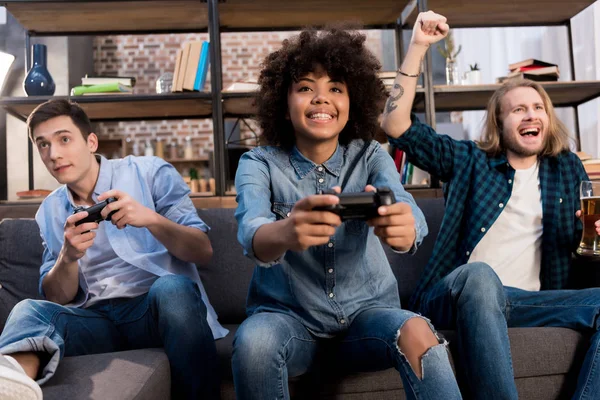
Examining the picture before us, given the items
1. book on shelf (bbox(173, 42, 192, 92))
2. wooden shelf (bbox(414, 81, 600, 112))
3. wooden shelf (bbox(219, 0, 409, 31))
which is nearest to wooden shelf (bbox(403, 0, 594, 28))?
wooden shelf (bbox(219, 0, 409, 31))

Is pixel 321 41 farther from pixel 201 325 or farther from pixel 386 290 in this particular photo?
pixel 201 325

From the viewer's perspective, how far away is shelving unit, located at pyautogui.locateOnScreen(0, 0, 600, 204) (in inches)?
110

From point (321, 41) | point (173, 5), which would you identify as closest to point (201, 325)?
point (321, 41)

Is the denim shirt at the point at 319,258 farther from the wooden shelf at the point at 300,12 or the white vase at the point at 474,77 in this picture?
the white vase at the point at 474,77

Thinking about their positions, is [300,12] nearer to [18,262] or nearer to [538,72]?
[538,72]

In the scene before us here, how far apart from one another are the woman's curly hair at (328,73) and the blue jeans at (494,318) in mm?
468

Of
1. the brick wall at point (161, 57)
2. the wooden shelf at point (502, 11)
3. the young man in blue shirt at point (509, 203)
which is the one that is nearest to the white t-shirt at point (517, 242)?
the young man in blue shirt at point (509, 203)

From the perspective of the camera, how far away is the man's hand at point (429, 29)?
5.79ft

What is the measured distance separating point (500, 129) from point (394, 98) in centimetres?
42

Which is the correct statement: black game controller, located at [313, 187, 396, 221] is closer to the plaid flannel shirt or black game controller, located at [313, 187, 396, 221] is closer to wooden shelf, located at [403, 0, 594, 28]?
the plaid flannel shirt

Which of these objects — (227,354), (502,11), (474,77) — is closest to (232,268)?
(227,354)

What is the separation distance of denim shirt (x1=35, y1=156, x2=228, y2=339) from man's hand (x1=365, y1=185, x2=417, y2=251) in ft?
2.49

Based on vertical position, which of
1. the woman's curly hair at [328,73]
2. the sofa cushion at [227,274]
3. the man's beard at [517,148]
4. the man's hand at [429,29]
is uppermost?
the man's hand at [429,29]

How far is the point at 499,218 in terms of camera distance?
1.97 m
